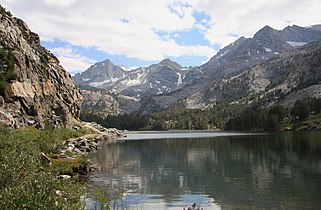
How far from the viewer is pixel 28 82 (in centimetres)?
12612

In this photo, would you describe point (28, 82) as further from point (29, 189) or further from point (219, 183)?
point (29, 189)

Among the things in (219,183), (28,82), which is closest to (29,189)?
(219,183)

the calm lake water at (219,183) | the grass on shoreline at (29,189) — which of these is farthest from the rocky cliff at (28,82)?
the grass on shoreline at (29,189)

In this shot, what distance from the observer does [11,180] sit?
20.8m

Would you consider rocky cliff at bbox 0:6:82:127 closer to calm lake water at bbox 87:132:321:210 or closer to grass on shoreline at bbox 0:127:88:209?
calm lake water at bbox 87:132:321:210

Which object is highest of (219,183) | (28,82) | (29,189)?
(28,82)

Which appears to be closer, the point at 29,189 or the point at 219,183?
the point at 29,189

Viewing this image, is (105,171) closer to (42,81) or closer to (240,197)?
(240,197)

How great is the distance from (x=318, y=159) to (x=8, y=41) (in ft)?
351

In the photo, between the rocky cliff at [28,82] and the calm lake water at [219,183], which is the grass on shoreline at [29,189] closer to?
the calm lake water at [219,183]

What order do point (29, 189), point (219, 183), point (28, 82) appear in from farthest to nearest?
1. point (28, 82)
2. point (219, 183)
3. point (29, 189)

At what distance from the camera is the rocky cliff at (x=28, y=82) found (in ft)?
362

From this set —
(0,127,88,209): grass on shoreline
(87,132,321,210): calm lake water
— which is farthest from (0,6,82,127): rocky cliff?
(0,127,88,209): grass on shoreline

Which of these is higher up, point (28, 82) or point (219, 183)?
point (28, 82)
